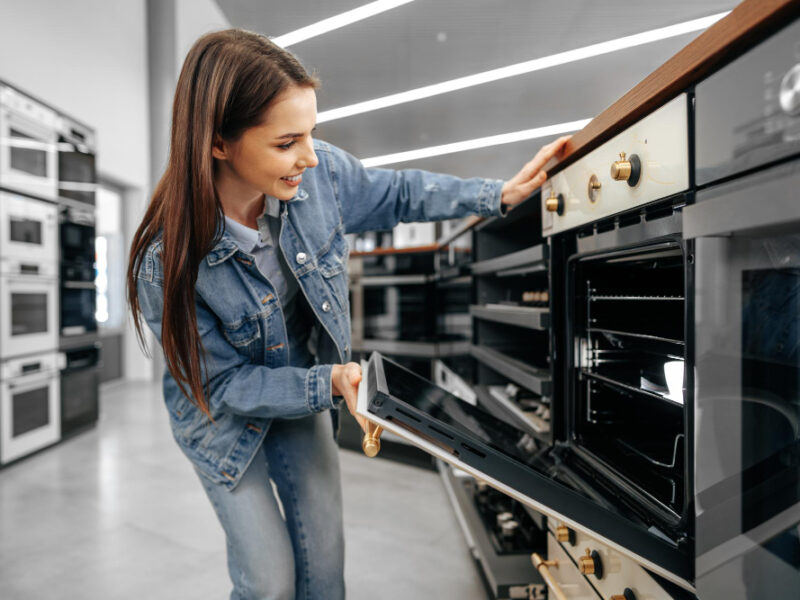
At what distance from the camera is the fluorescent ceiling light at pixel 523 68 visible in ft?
2.40

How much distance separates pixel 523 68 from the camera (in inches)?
31.4

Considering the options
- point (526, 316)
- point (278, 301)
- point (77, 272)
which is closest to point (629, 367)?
point (526, 316)

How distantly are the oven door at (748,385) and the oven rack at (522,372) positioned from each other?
0.52m

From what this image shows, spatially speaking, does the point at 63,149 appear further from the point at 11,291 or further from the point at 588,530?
the point at 588,530

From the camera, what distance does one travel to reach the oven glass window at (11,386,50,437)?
263 cm

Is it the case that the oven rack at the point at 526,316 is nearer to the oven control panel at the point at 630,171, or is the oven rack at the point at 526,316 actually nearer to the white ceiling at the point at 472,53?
the oven control panel at the point at 630,171

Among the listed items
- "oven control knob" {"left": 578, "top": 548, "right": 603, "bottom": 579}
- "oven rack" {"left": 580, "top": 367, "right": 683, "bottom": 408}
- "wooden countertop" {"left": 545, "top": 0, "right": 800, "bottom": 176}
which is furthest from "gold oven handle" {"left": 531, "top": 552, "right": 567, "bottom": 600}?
"wooden countertop" {"left": 545, "top": 0, "right": 800, "bottom": 176}

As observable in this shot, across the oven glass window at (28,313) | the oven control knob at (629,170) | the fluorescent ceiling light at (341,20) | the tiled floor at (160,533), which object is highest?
the fluorescent ceiling light at (341,20)

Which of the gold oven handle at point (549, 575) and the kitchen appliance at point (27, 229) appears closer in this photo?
the gold oven handle at point (549, 575)

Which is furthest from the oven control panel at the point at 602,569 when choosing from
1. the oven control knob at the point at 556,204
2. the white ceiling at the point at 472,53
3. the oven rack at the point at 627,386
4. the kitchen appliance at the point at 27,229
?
the kitchen appliance at the point at 27,229

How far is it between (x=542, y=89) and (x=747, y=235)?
1.45ft

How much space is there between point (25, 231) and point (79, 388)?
1004 millimetres

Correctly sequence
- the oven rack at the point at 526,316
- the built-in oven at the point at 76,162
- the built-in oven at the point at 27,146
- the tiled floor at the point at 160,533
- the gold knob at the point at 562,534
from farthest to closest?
the built-in oven at the point at 76,162 → the built-in oven at the point at 27,146 → the tiled floor at the point at 160,533 → the oven rack at the point at 526,316 → the gold knob at the point at 562,534

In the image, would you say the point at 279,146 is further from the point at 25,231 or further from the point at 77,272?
the point at 77,272
